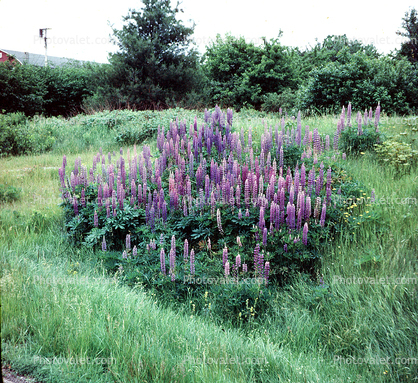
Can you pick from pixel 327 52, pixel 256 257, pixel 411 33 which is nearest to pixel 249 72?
pixel 327 52

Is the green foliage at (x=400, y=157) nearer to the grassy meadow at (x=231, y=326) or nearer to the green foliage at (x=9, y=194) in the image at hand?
the grassy meadow at (x=231, y=326)

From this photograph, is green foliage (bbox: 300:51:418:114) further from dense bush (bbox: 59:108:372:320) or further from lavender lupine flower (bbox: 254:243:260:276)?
lavender lupine flower (bbox: 254:243:260:276)

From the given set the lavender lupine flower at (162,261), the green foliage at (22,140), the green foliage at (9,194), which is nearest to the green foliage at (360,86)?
the green foliage at (22,140)

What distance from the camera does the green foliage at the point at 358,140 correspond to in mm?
7078

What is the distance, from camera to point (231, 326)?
388cm

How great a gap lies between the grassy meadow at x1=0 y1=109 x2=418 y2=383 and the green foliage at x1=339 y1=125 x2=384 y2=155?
1847 millimetres

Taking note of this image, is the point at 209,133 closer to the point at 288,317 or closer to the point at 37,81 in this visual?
the point at 288,317

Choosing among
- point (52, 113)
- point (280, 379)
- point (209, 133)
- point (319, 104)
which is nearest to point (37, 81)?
point (52, 113)

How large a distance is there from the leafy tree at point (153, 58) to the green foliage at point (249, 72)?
2.26 m

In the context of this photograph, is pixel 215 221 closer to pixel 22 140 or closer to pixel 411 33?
pixel 22 140

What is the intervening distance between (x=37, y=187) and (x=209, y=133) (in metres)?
4.11

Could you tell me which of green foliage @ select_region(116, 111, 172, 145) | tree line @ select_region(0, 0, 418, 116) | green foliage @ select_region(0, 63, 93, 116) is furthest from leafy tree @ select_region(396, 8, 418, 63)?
green foliage @ select_region(0, 63, 93, 116)

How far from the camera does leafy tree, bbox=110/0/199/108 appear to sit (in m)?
23.8

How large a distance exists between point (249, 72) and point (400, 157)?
20.4 m
